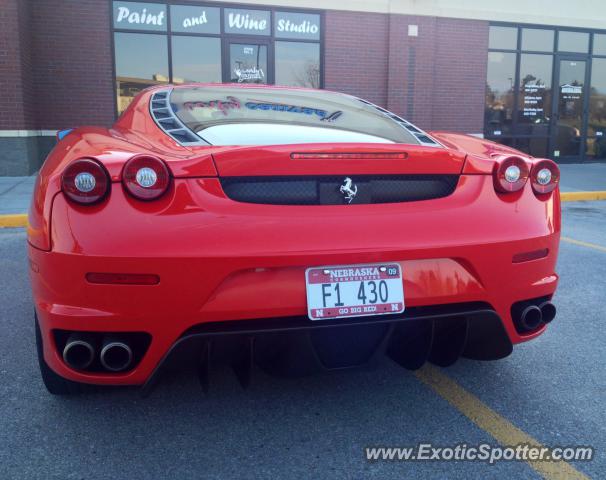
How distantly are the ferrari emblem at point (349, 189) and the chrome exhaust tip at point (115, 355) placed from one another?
925 mm

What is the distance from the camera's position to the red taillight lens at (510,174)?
234 cm

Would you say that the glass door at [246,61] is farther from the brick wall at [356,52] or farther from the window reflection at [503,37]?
the window reflection at [503,37]

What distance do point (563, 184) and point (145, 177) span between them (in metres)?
10.4

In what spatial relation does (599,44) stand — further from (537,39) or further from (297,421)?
(297,421)

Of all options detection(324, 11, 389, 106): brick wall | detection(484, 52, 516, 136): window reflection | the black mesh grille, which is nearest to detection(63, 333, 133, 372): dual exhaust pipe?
the black mesh grille

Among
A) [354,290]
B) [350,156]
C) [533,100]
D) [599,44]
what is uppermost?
[599,44]

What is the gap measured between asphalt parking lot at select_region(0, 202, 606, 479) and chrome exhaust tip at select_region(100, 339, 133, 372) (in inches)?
14.4

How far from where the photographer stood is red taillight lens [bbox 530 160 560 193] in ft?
8.01

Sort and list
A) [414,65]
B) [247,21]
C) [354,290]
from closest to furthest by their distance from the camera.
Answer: [354,290]
[247,21]
[414,65]

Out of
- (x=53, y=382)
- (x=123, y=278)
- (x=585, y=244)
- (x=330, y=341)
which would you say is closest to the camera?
(x=123, y=278)

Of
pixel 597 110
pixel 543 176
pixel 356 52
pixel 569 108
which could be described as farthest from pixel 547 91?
A: pixel 543 176

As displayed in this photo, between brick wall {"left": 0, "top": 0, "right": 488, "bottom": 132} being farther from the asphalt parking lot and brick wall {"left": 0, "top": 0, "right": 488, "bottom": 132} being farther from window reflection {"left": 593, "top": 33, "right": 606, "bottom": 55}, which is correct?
the asphalt parking lot

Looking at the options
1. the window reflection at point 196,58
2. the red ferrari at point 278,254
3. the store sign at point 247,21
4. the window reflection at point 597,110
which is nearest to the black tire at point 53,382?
the red ferrari at point 278,254

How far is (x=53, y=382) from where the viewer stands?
245cm
